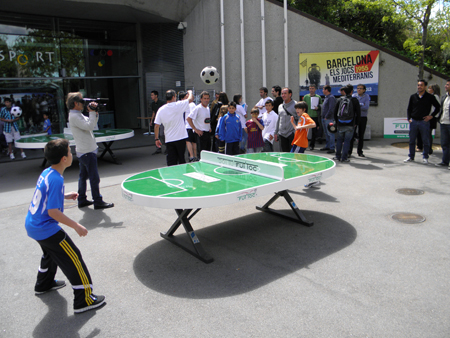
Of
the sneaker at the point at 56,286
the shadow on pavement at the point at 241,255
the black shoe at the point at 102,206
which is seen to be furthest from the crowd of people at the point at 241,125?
the sneaker at the point at 56,286

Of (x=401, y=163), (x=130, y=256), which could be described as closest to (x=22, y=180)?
(x=130, y=256)

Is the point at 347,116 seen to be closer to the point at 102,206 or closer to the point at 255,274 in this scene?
the point at 102,206

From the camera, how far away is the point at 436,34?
1895cm

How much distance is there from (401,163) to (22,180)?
974cm

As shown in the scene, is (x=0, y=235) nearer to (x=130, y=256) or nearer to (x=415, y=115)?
(x=130, y=256)

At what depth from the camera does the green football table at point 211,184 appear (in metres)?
4.15

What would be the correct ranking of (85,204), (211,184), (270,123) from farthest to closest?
1. (270,123)
2. (85,204)
3. (211,184)

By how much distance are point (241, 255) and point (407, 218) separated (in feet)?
9.38

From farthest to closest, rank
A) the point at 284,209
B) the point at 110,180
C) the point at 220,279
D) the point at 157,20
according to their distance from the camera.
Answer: the point at 157,20 < the point at 110,180 < the point at 284,209 < the point at 220,279

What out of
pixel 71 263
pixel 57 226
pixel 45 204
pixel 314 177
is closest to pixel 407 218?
pixel 314 177

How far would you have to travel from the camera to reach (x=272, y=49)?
1463 cm

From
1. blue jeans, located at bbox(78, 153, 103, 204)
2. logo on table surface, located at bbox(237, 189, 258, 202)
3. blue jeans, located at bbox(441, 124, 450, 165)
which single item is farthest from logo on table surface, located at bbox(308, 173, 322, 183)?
blue jeans, located at bbox(441, 124, 450, 165)

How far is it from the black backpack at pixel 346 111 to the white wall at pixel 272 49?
175 inches

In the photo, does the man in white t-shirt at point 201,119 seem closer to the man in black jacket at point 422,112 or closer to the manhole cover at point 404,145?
the man in black jacket at point 422,112
